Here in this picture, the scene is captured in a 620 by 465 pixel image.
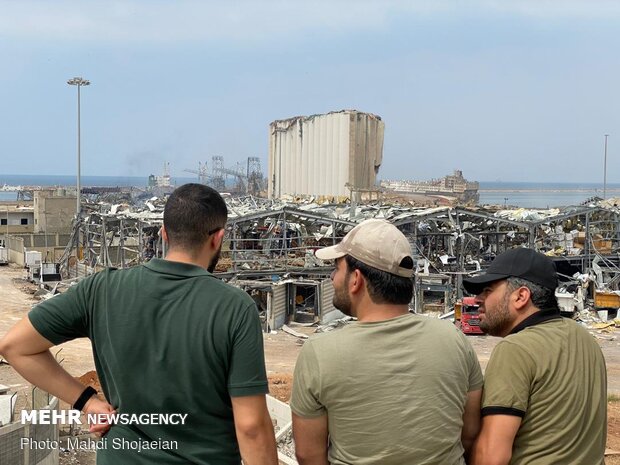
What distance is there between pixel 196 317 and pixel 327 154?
4738 centimetres

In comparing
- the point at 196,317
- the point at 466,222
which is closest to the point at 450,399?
the point at 196,317

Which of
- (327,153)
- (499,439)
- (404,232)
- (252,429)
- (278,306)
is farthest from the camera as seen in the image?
(327,153)

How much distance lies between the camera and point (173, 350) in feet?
9.05

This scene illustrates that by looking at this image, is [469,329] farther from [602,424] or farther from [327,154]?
[327,154]

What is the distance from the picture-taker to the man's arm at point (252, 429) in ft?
8.90

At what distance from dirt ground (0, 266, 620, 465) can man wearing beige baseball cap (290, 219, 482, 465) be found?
5.42 metres

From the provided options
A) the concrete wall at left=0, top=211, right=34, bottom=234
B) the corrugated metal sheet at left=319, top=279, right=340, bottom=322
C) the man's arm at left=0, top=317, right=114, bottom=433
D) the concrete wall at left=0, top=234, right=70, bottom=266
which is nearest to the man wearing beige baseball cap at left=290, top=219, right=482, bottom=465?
the man's arm at left=0, top=317, right=114, bottom=433

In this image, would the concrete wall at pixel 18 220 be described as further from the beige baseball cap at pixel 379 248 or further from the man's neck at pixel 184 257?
the beige baseball cap at pixel 379 248

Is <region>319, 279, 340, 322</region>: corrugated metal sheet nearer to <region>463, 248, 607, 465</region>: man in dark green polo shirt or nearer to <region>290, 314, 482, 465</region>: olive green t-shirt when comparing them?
<region>463, 248, 607, 465</region>: man in dark green polo shirt

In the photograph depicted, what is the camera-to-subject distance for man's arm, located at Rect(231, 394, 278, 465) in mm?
2713

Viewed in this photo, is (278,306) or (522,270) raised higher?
(522,270)

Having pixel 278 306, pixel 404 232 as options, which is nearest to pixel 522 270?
pixel 278 306

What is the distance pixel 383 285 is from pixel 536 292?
782 mm

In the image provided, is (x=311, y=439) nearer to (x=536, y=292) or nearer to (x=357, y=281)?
(x=357, y=281)
